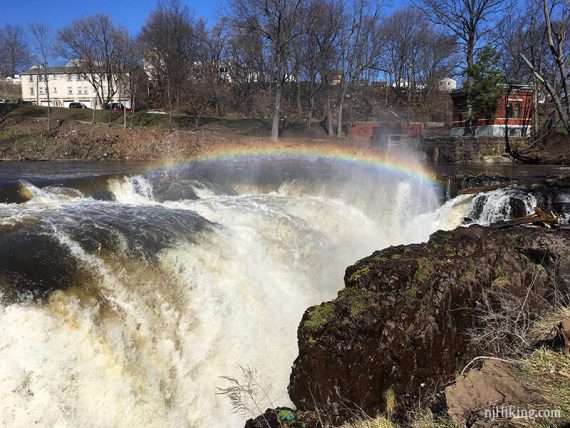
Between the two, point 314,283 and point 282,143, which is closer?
point 314,283

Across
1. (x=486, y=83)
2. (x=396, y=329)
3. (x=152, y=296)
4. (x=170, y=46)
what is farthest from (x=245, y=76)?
(x=396, y=329)

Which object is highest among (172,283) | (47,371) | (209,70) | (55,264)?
(209,70)

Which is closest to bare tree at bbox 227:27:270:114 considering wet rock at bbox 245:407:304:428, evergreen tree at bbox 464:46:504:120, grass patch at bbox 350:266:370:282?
evergreen tree at bbox 464:46:504:120

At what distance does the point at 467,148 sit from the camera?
28000mm

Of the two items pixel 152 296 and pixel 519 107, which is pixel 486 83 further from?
pixel 152 296

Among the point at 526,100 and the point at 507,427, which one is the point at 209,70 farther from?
the point at 507,427

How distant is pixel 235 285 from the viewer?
844 cm

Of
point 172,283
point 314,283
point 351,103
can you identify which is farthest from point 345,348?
point 351,103

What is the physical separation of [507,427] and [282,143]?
2832cm

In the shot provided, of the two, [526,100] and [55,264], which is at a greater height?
[526,100]

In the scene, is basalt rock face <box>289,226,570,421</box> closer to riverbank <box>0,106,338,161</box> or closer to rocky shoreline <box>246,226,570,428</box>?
rocky shoreline <box>246,226,570,428</box>

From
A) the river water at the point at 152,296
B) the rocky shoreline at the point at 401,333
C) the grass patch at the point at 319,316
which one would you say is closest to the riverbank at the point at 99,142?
the river water at the point at 152,296

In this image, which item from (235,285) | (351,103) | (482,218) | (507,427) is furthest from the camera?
(351,103)

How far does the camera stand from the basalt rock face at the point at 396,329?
571cm
